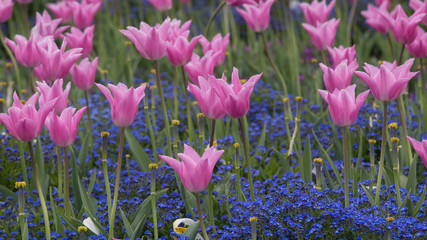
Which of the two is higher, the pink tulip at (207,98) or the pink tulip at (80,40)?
the pink tulip at (80,40)

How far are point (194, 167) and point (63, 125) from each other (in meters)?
0.71

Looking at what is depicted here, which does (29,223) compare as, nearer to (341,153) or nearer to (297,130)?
(297,130)

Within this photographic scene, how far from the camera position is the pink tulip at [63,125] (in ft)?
9.39

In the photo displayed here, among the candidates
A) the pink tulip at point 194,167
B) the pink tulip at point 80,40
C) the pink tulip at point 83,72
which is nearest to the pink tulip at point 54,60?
the pink tulip at point 83,72

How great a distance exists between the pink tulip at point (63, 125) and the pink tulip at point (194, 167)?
1.84 feet

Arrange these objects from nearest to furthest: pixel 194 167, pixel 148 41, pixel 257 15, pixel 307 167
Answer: pixel 194 167 < pixel 148 41 < pixel 307 167 < pixel 257 15

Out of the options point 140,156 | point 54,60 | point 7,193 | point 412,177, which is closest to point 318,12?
point 412,177

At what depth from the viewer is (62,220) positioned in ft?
10.4

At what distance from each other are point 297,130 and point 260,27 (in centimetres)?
102

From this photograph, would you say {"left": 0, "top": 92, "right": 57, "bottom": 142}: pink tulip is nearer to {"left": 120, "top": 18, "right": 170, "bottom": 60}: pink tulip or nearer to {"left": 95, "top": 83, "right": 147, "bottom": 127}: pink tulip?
{"left": 95, "top": 83, "right": 147, "bottom": 127}: pink tulip

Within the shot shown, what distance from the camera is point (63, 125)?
2.87 metres

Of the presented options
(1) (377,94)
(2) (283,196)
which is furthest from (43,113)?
(1) (377,94)

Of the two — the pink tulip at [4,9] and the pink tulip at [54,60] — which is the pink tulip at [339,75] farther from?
the pink tulip at [4,9]

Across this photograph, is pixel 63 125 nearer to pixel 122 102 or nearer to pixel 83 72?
pixel 122 102
